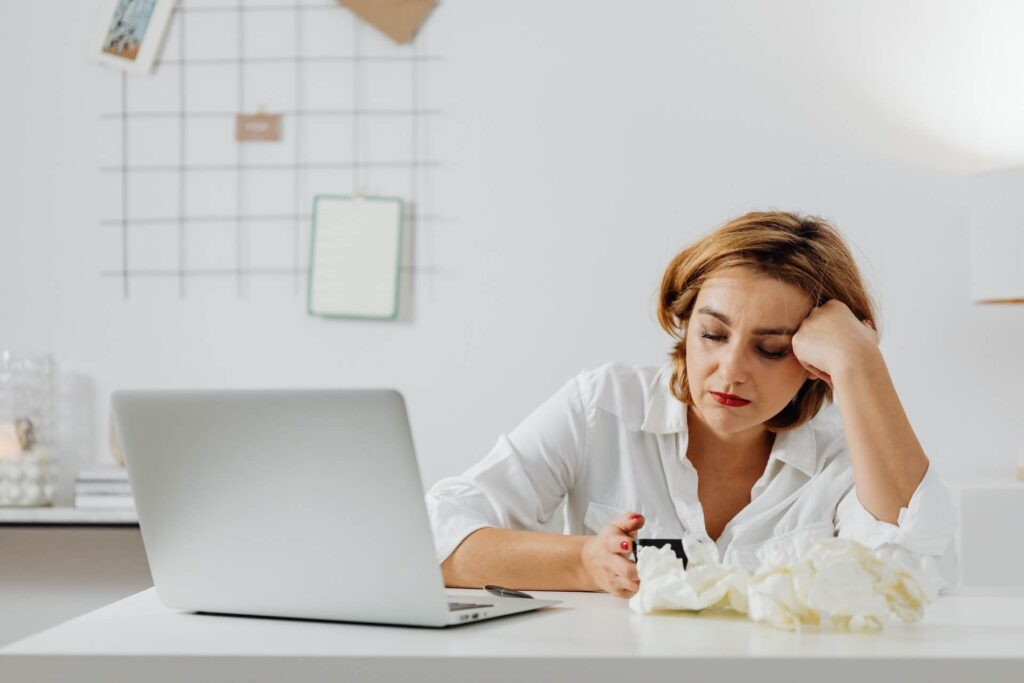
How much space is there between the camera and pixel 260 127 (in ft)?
8.82

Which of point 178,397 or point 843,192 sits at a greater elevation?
point 843,192

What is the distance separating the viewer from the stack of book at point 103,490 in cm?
250

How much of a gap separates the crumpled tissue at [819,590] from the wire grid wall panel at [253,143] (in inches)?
70.3

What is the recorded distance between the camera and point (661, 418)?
161 cm

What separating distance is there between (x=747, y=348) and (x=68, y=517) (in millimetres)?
1672

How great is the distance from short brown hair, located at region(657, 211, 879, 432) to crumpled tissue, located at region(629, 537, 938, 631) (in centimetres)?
60

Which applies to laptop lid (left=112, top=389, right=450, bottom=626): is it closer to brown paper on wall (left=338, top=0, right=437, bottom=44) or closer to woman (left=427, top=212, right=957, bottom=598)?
woman (left=427, top=212, right=957, bottom=598)

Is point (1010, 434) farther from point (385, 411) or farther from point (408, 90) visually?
point (385, 411)

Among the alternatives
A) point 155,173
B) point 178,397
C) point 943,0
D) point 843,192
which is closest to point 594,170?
point 843,192

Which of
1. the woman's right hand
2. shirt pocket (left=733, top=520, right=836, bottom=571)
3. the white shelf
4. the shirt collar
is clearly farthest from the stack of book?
the woman's right hand

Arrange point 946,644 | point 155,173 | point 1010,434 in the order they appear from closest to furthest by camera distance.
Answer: point 946,644, point 1010,434, point 155,173

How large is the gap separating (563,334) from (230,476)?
174cm

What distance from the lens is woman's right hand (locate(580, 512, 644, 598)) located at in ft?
3.59

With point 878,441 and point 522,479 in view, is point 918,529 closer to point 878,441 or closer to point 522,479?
point 878,441
